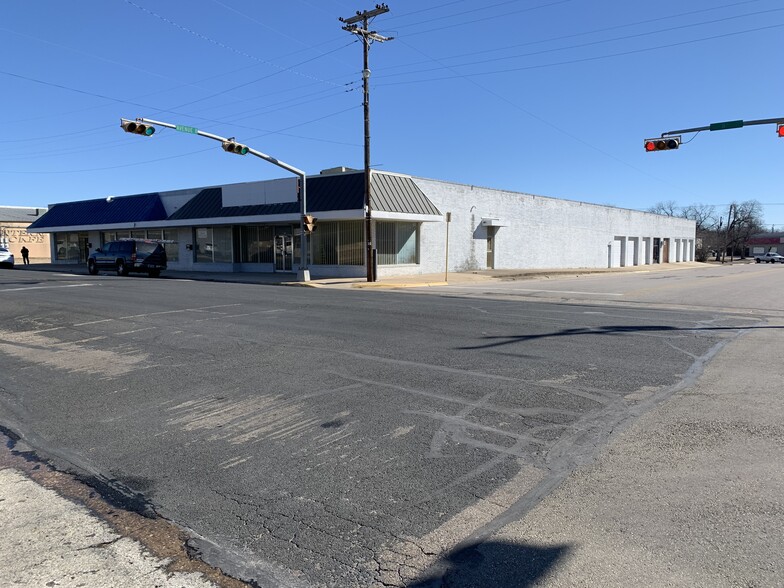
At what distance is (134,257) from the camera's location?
30.0 meters

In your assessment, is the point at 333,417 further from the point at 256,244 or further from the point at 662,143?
the point at 256,244

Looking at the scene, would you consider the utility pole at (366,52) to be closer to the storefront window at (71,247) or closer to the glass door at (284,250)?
the glass door at (284,250)

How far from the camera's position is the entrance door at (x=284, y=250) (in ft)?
108

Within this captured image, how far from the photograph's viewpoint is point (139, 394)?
6852 millimetres

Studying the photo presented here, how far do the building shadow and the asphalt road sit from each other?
0.04 meters

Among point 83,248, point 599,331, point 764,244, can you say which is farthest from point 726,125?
point 764,244

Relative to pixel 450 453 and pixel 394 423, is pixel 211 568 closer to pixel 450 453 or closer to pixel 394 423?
pixel 450 453

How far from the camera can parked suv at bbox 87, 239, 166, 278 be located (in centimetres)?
3011

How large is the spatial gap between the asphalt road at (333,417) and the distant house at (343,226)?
15587 millimetres

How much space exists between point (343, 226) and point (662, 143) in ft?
51.0

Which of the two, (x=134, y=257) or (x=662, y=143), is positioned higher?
(x=662, y=143)

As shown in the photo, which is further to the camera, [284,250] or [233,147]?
[284,250]

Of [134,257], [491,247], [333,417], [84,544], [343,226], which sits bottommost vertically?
[84,544]

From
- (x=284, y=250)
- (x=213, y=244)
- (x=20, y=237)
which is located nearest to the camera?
(x=284, y=250)
